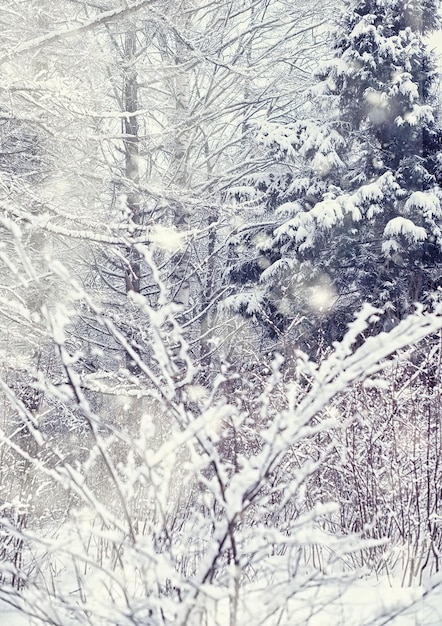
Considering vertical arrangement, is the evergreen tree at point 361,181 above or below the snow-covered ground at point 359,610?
above

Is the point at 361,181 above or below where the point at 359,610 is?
above

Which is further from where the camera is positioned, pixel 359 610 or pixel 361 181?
pixel 361 181

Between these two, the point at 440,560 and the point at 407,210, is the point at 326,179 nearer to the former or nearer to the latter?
the point at 407,210

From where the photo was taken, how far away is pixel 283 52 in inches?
392

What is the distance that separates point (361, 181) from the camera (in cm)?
977

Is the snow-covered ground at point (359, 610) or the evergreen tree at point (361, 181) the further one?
the evergreen tree at point (361, 181)

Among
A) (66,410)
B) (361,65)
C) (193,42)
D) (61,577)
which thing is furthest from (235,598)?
(361,65)

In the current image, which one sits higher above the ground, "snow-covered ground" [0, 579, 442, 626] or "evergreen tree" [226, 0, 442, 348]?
"evergreen tree" [226, 0, 442, 348]

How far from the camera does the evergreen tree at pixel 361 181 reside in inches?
367

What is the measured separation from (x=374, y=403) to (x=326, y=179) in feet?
21.6

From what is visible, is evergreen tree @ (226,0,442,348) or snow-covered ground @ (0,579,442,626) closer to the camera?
snow-covered ground @ (0,579,442,626)

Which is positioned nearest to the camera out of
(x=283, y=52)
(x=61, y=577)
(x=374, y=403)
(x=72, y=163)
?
(x=61, y=577)

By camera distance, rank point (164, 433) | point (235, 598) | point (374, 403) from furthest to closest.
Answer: point (164, 433)
point (374, 403)
point (235, 598)

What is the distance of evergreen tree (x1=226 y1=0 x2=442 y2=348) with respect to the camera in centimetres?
931
